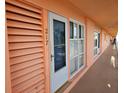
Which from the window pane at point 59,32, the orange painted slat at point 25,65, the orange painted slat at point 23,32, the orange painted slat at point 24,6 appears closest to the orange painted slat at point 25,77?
the orange painted slat at point 25,65

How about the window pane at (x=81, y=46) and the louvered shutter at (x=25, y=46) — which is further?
the window pane at (x=81, y=46)

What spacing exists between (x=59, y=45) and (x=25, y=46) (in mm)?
1629

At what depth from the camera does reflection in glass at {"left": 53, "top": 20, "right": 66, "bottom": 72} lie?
3693mm

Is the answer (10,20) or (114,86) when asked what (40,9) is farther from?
(114,86)

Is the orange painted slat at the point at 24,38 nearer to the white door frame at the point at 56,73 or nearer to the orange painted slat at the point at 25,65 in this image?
the orange painted slat at the point at 25,65

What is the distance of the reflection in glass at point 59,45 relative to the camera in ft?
12.1

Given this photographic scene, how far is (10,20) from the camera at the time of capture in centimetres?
207

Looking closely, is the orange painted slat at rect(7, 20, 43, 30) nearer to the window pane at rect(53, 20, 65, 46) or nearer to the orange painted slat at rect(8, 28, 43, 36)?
the orange painted slat at rect(8, 28, 43, 36)

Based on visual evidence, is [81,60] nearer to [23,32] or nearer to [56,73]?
[56,73]

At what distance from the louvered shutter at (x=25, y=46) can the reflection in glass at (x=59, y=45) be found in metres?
0.77

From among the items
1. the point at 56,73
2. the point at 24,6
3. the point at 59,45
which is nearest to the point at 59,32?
the point at 59,45

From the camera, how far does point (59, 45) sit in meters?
3.97

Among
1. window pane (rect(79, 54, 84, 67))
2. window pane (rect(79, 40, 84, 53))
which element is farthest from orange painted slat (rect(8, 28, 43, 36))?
window pane (rect(79, 54, 84, 67))
